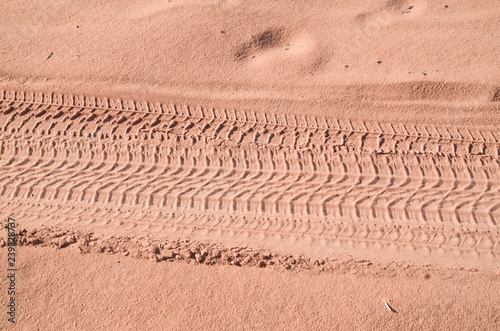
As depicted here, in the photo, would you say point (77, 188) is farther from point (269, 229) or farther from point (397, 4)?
point (397, 4)

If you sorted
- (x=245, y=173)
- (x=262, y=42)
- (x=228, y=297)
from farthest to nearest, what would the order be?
(x=262, y=42) → (x=245, y=173) → (x=228, y=297)

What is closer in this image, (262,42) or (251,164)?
(251,164)

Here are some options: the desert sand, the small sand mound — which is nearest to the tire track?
the desert sand

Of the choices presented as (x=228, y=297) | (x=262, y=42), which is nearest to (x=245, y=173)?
(x=228, y=297)

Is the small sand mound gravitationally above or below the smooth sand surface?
above

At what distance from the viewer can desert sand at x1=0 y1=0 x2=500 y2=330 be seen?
121 inches

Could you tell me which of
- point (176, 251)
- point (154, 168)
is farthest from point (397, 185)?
point (154, 168)

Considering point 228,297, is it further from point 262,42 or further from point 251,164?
point 262,42

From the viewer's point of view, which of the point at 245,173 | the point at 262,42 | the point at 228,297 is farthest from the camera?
the point at 262,42

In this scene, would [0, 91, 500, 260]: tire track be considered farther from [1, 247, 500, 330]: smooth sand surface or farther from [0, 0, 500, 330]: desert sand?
[1, 247, 500, 330]: smooth sand surface

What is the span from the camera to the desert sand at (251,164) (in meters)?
3.07

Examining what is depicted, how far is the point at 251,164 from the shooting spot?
3.81m

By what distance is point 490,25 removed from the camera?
4.44m

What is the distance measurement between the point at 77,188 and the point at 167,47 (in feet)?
6.64
